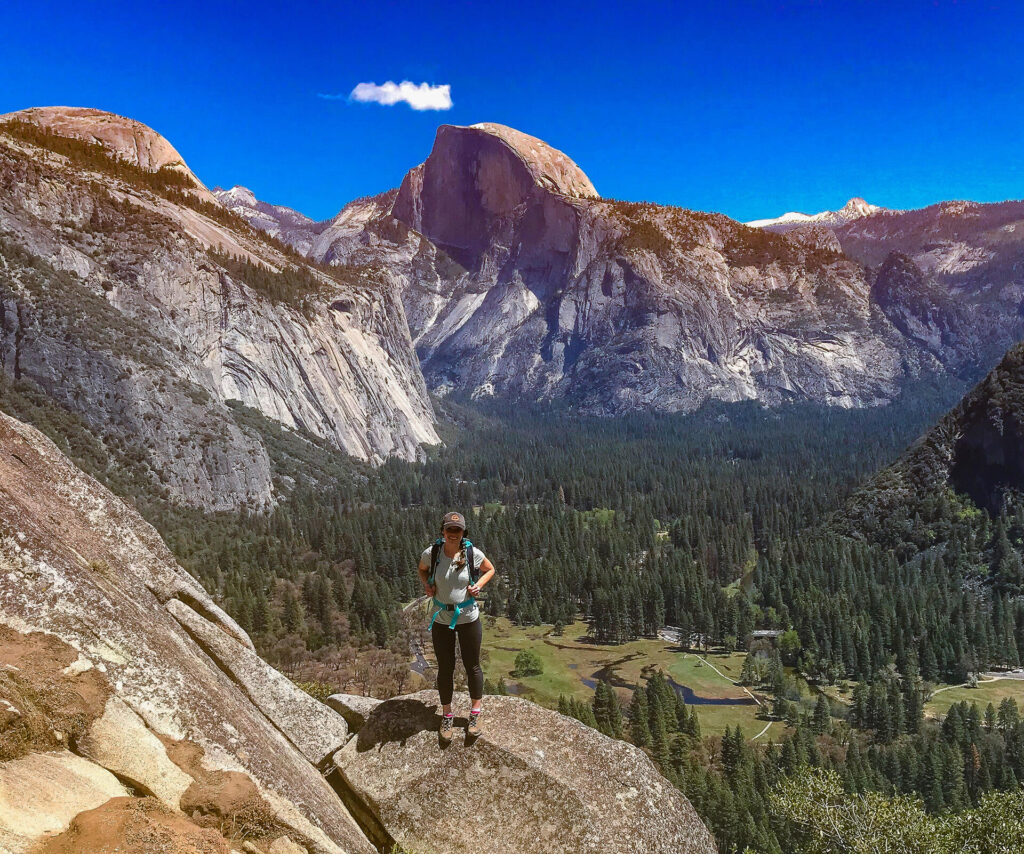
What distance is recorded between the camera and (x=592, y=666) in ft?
265

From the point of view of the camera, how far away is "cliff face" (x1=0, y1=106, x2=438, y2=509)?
104 meters

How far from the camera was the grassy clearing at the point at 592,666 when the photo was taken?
67812mm

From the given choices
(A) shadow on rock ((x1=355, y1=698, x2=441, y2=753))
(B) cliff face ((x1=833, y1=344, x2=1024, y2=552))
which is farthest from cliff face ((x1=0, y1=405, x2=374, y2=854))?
(B) cliff face ((x1=833, y1=344, x2=1024, y2=552))

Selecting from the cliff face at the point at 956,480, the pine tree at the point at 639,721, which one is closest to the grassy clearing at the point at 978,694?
the pine tree at the point at 639,721

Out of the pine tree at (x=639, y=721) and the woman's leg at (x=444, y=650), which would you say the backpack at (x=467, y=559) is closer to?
the woman's leg at (x=444, y=650)

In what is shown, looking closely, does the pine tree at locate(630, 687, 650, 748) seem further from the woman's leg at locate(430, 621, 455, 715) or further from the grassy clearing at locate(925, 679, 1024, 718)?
the woman's leg at locate(430, 621, 455, 715)

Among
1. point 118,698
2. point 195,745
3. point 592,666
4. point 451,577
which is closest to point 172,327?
point 592,666

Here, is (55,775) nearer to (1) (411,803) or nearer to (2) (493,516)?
(1) (411,803)

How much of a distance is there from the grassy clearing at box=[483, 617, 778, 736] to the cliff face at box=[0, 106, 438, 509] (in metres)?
54.6

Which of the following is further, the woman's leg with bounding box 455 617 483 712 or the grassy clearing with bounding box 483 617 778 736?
the grassy clearing with bounding box 483 617 778 736

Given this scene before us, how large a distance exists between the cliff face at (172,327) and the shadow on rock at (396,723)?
10242 cm

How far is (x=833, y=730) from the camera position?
206 feet

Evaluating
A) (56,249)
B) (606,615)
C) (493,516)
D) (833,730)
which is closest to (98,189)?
(56,249)

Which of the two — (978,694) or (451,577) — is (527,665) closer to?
(978,694)
